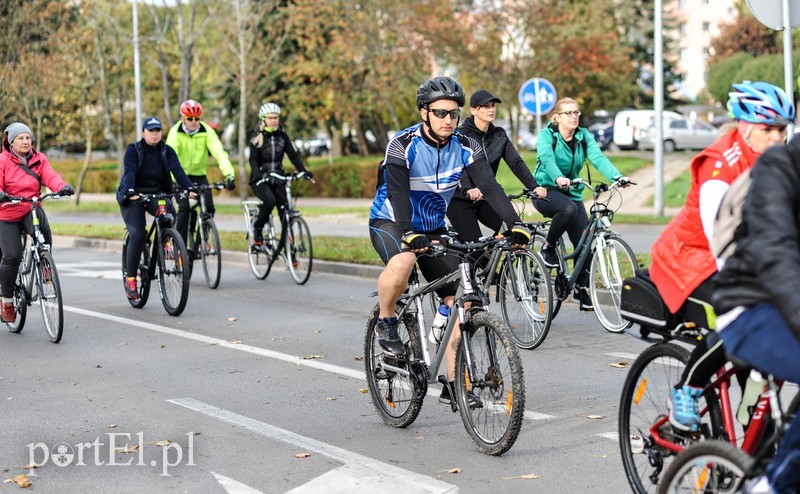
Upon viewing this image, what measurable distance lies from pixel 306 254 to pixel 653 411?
9.42 m

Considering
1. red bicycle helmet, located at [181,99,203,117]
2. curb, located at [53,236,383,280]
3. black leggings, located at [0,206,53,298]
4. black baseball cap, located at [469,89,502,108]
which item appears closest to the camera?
black baseball cap, located at [469,89,502,108]

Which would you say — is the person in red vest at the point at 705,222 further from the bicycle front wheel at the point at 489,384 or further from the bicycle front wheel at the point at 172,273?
Result: the bicycle front wheel at the point at 172,273

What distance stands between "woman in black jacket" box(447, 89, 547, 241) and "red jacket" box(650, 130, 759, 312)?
4.54 meters

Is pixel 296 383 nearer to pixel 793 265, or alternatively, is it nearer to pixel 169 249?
pixel 169 249

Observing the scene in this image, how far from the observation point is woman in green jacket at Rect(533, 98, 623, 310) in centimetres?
958

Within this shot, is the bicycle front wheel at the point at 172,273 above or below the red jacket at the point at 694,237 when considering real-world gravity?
below

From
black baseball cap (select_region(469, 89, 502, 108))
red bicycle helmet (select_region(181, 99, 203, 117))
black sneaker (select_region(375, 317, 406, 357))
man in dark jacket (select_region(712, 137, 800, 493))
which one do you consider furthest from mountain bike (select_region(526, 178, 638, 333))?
man in dark jacket (select_region(712, 137, 800, 493))

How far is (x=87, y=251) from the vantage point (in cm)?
1973

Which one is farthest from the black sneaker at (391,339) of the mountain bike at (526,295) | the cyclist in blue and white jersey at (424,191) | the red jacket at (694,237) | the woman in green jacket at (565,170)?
the woman in green jacket at (565,170)

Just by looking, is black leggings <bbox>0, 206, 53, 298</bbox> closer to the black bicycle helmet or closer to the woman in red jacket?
the woman in red jacket

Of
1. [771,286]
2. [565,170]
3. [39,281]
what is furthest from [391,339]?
[39,281]

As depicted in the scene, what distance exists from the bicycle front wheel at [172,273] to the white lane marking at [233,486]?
5.56 metres

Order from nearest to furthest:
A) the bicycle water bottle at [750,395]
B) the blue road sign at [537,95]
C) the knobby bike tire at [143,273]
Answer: the bicycle water bottle at [750,395] < the knobby bike tire at [143,273] < the blue road sign at [537,95]

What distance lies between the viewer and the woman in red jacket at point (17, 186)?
978 centimetres
